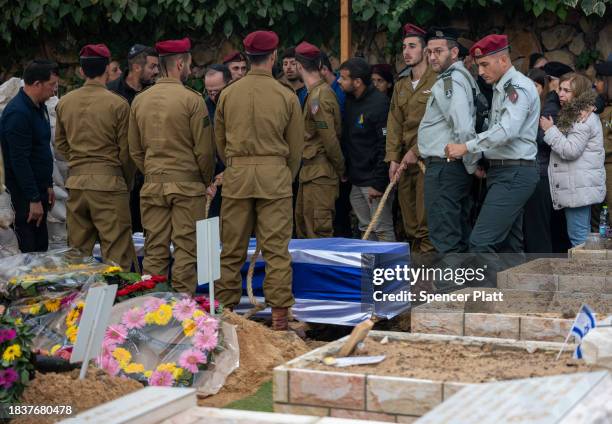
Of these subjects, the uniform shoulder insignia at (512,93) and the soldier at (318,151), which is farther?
the soldier at (318,151)

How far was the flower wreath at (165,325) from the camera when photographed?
5.71 meters

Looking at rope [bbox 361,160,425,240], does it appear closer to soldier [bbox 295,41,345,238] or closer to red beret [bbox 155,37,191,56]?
soldier [bbox 295,41,345,238]

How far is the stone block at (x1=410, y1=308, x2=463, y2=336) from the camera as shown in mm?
5383

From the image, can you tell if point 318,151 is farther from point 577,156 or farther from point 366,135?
point 577,156

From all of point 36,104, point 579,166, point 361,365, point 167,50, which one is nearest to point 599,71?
point 579,166

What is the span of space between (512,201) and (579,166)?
4.47 ft

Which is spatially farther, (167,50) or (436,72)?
(436,72)

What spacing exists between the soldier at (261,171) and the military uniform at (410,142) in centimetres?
169

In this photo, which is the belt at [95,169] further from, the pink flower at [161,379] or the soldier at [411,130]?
the pink flower at [161,379]

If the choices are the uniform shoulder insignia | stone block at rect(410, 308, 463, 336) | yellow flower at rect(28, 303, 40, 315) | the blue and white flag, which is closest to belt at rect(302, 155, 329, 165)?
the uniform shoulder insignia

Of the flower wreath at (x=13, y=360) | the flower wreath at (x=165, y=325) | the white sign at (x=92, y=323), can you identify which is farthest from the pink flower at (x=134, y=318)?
the white sign at (x=92, y=323)

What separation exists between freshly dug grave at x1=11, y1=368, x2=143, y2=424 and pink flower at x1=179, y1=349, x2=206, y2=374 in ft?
1.79

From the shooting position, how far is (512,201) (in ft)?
24.7

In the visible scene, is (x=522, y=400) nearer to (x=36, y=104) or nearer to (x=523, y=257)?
(x=523, y=257)
